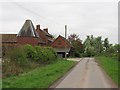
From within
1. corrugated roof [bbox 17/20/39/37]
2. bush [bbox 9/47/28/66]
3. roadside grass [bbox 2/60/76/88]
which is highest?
corrugated roof [bbox 17/20/39/37]

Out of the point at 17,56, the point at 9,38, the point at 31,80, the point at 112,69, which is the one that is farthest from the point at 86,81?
the point at 9,38

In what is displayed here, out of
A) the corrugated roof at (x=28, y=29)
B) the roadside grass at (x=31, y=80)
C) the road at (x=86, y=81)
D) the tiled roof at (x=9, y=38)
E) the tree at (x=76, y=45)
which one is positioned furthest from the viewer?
the tree at (x=76, y=45)

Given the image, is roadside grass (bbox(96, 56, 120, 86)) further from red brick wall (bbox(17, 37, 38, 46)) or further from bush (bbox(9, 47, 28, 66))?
red brick wall (bbox(17, 37, 38, 46))

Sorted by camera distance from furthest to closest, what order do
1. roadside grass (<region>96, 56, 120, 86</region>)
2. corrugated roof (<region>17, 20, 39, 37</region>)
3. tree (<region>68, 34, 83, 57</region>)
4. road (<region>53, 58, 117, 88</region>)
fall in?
1. tree (<region>68, 34, 83, 57</region>)
2. corrugated roof (<region>17, 20, 39, 37</region>)
3. roadside grass (<region>96, 56, 120, 86</region>)
4. road (<region>53, 58, 117, 88</region>)

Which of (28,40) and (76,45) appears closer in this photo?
(28,40)

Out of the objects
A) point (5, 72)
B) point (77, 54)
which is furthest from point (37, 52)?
point (77, 54)

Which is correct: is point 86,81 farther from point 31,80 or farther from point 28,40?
point 28,40

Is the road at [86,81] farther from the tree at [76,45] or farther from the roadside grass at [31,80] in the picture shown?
the tree at [76,45]

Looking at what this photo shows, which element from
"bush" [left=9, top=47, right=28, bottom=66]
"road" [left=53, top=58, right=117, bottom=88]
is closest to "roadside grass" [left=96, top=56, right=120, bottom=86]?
"road" [left=53, top=58, right=117, bottom=88]

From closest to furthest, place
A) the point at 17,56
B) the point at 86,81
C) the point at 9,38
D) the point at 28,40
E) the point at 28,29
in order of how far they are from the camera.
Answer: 1. the point at 86,81
2. the point at 17,56
3. the point at 28,29
4. the point at 28,40
5. the point at 9,38

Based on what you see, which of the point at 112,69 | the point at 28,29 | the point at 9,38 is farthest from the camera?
the point at 9,38

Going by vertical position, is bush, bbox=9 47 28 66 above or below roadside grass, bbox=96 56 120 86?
above

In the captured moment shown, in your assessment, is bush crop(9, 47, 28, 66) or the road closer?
the road

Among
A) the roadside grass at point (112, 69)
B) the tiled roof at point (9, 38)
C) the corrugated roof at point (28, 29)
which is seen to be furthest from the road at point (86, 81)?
the tiled roof at point (9, 38)
